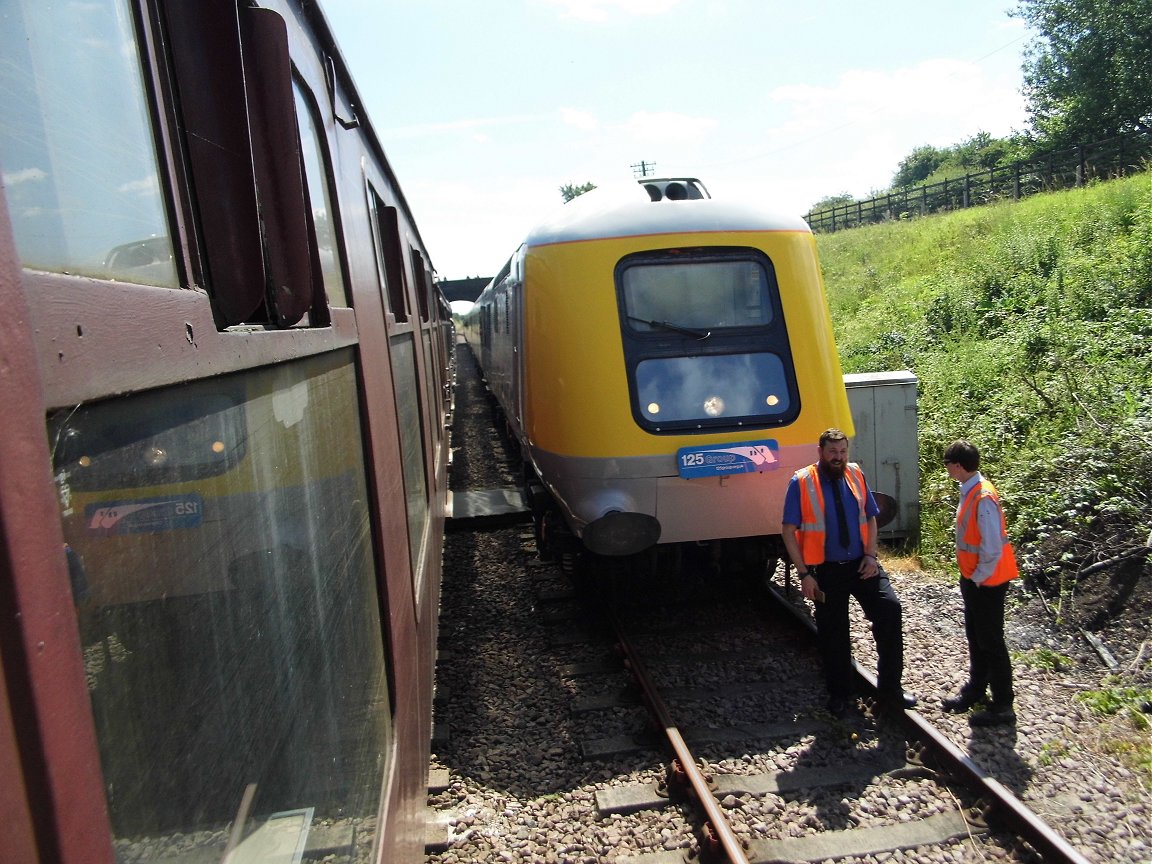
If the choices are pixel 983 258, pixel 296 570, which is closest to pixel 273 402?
pixel 296 570

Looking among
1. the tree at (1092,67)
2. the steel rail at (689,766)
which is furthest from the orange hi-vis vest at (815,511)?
the tree at (1092,67)

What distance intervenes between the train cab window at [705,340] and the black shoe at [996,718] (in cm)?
215

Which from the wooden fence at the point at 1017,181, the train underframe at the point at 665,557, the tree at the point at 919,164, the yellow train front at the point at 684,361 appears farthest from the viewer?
the tree at the point at 919,164

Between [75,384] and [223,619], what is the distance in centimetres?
53

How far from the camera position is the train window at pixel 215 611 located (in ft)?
3.07

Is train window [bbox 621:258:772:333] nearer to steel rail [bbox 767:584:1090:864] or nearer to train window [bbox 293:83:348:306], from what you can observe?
steel rail [bbox 767:584:1090:864]

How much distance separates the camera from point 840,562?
542cm

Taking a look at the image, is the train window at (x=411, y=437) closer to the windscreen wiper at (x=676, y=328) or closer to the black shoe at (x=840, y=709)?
the windscreen wiper at (x=676, y=328)

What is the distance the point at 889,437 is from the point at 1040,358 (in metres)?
3.80

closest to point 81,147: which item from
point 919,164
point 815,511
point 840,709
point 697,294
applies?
point 815,511

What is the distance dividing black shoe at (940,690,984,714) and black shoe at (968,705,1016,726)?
160 mm

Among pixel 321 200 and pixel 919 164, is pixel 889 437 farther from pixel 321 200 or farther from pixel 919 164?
pixel 919 164

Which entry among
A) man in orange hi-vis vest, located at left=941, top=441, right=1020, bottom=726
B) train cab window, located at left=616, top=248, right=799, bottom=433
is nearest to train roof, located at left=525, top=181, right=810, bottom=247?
train cab window, located at left=616, top=248, right=799, bottom=433

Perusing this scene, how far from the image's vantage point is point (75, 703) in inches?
32.7
